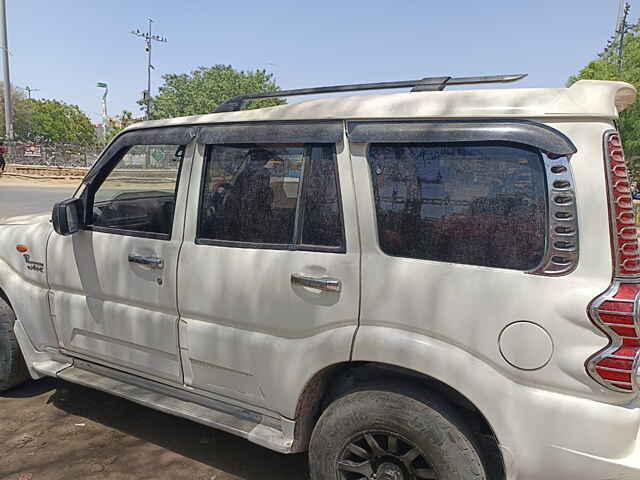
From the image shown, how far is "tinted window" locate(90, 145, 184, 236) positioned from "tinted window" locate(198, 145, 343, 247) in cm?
35

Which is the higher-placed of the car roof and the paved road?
the car roof

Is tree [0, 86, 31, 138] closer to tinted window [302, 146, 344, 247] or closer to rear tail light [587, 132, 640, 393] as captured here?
tinted window [302, 146, 344, 247]

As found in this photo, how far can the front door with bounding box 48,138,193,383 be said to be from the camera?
111 inches

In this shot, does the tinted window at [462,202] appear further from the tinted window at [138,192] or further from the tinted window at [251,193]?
the tinted window at [138,192]

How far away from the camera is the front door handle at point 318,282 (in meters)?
2.26

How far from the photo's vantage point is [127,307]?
2.96m

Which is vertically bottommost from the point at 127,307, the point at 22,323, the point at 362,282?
the point at 22,323

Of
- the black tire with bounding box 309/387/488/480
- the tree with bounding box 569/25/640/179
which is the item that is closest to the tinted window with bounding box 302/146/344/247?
the black tire with bounding box 309/387/488/480

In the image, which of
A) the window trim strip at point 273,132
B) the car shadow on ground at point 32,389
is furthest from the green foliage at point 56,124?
the window trim strip at point 273,132

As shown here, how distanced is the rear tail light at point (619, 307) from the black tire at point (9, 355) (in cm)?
357

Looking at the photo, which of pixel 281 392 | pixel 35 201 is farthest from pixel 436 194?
pixel 35 201

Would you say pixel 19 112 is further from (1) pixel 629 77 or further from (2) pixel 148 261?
(2) pixel 148 261

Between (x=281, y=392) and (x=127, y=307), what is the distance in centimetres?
112

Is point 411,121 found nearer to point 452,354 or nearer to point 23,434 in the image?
point 452,354
